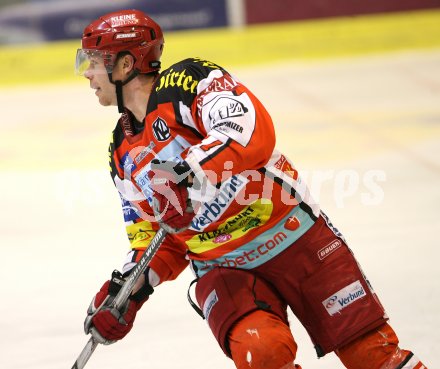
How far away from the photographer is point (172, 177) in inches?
107

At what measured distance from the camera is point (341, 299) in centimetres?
299

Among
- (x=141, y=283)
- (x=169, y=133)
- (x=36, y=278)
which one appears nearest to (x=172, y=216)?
(x=169, y=133)

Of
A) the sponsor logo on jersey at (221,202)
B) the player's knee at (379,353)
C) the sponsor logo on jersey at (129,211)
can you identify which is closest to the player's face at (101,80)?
the sponsor logo on jersey at (129,211)

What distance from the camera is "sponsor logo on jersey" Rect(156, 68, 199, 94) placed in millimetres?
2895

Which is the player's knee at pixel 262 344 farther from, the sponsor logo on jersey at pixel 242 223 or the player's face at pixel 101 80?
the player's face at pixel 101 80

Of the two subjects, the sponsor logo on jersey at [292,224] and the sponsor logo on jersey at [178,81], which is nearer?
the sponsor logo on jersey at [178,81]

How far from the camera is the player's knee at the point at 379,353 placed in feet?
9.55

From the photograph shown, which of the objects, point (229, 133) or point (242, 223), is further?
point (242, 223)

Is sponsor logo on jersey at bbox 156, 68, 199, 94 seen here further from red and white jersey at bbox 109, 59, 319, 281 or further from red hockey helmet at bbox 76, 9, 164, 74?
red hockey helmet at bbox 76, 9, 164, 74

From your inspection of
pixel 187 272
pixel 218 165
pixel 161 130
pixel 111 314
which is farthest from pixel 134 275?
pixel 187 272

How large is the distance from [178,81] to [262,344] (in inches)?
33.1

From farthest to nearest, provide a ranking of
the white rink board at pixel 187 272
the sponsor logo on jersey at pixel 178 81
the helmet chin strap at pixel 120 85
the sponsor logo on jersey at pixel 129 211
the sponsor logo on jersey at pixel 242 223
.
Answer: the white rink board at pixel 187 272, the sponsor logo on jersey at pixel 129 211, the helmet chin strap at pixel 120 85, the sponsor logo on jersey at pixel 242 223, the sponsor logo on jersey at pixel 178 81

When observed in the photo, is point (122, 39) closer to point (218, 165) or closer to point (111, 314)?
point (218, 165)

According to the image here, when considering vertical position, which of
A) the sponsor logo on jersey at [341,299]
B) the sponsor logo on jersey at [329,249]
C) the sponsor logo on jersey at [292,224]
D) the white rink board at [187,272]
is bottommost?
the white rink board at [187,272]
